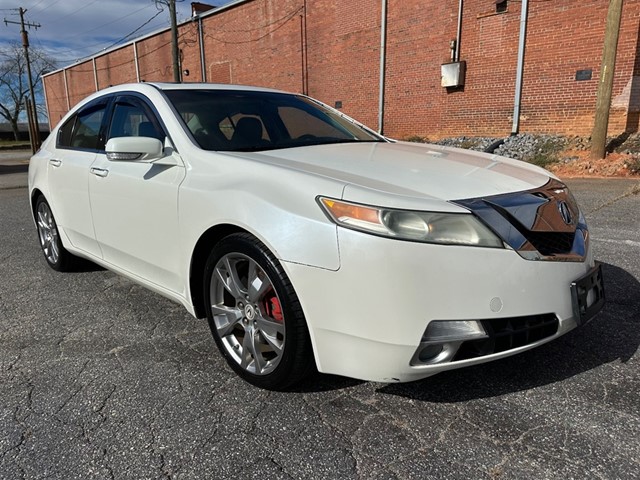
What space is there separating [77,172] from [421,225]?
293 cm

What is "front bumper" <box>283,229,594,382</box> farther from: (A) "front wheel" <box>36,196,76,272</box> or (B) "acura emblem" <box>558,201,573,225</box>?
(A) "front wheel" <box>36,196,76,272</box>

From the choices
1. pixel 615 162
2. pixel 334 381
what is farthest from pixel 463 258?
pixel 615 162

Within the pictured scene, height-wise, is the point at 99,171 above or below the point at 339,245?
above

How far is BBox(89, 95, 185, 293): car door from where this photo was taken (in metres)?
2.83

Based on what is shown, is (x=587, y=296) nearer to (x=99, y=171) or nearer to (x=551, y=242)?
(x=551, y=242)

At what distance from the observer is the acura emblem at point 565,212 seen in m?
2.32

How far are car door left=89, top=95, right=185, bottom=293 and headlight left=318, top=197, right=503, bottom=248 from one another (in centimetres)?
121

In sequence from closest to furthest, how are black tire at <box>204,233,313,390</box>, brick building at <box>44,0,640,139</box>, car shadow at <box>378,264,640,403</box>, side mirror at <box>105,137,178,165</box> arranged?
1. black tire at <box>204,233,313,390</box>
2. car shadow at <box>378,264,640,403</box>
3. side mirror at <box>105,137,178,165</box>
4. brick building at <box>44,0,640,139</box>

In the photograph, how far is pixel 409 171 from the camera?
242 cm

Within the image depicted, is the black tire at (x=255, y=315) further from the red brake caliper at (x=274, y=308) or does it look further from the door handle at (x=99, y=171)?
the door handle at (x=99, y=171)

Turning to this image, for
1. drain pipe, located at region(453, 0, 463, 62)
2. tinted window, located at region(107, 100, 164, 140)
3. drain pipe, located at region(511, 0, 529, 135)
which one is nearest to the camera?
tinted window, located at region(107, 100, 164, 140)

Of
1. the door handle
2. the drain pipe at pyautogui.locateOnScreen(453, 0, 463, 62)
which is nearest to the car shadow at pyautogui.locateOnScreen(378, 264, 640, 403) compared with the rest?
the door handle

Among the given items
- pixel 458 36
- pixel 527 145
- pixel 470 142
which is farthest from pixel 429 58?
pixel 527 145

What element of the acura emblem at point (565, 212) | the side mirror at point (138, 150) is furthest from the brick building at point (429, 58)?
the side mirror at point (138, 150)
